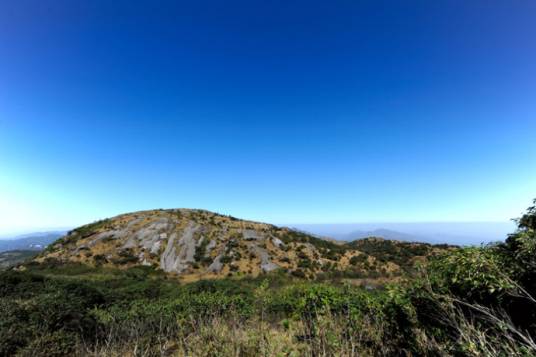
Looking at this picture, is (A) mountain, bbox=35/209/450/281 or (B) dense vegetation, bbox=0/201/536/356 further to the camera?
(A) mountain, bbox=35/209/450/281

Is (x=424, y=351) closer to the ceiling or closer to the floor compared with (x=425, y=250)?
closer to the ceiling

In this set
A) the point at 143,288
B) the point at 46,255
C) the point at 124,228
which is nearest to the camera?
the point at 143,288

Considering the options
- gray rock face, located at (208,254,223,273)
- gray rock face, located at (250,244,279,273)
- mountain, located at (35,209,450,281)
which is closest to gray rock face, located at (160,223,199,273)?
mountain, located at (35,209,450,281)

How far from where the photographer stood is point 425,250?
41562mm

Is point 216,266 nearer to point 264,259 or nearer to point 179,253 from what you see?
point 179,253

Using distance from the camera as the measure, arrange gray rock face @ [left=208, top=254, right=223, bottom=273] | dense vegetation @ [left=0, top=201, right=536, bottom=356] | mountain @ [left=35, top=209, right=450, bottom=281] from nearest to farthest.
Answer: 1. dense vegetation @ [left=0, top=201, right=536, bottom=356]
2. gray rock face @ [left=208, top=254, right=223, bottom=273]
3. mountain @ [left=35, top=209, right=450, bottom=281]

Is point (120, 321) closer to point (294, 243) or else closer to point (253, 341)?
point (253, 341)

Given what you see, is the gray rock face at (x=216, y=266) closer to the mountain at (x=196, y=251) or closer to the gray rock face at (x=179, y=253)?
the mountain at (x=196, y=251)

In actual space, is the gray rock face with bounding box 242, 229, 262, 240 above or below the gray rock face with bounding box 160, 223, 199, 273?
above

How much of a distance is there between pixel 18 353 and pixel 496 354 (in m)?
9.60

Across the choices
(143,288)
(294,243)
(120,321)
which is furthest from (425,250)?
(120,321)

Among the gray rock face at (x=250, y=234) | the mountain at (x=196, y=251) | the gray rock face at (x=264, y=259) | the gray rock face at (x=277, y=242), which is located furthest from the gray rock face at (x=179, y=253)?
the gray rock face at (x=277, y=242)

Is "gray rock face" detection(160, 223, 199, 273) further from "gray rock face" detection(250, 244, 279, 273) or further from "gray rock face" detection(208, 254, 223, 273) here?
"gray rock face" detection(250, 244, 279, 273)

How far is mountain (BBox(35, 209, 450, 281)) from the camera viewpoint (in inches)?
1219
